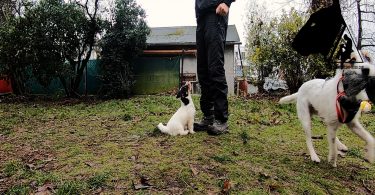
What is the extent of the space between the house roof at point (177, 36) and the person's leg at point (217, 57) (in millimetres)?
12994

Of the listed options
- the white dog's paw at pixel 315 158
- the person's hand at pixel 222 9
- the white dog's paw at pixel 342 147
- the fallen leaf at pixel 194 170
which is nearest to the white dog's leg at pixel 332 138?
the white dog's paw at pixel 315 158

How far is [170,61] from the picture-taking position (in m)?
13.9

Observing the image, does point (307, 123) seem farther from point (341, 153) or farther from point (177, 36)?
point (177, 36)

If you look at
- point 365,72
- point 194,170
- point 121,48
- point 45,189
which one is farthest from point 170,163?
point 121,48

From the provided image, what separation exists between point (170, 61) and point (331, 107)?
1072 centimetres

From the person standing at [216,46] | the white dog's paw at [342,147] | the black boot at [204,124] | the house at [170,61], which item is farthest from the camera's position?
the house at [170,61]

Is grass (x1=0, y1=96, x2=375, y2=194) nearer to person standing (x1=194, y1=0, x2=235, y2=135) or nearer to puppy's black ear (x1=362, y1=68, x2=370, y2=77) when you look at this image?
person standing (x1=194, y1=0, x2=235, y2=135)

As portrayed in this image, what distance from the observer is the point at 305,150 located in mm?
4445

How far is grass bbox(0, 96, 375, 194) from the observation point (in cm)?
303

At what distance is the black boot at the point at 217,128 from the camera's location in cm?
466

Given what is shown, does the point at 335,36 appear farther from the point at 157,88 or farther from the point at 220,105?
the point at 157,88

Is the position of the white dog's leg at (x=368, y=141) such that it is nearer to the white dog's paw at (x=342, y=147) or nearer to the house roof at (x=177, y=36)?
the white dog's paw at (x=342, y=147)

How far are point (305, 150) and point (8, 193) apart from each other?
3.28 metres

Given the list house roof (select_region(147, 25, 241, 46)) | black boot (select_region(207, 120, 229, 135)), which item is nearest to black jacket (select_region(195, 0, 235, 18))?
black boot (select_region(207, 120, 229, 135))
